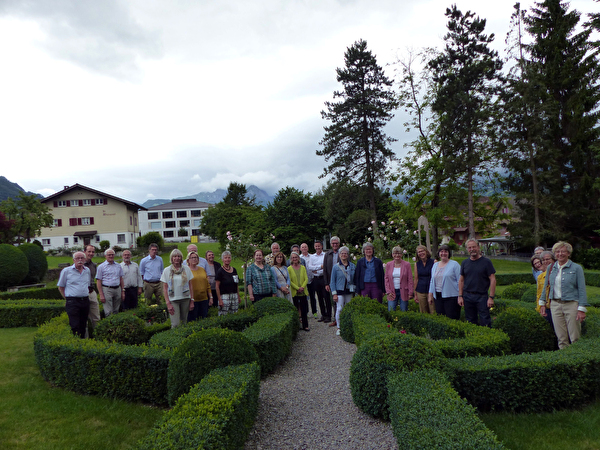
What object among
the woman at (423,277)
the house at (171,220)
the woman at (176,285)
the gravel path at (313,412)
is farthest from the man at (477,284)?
the house at (171,220)

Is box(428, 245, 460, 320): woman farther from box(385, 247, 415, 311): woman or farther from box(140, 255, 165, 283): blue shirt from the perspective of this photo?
box(140, 255, 165, 283): blue shirt

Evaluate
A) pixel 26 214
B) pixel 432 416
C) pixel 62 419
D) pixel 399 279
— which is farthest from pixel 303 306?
pixel 26 214

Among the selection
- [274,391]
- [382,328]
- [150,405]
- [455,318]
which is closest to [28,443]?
[150,405]

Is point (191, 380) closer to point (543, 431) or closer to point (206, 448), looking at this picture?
point (206, 448)

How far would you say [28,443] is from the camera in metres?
4.04

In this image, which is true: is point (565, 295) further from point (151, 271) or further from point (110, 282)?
point (110, 282)

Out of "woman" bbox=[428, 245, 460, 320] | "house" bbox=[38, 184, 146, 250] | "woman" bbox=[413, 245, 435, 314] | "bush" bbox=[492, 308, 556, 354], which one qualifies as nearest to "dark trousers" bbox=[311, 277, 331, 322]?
"woman" bbox=[413, 245, 435, 314]

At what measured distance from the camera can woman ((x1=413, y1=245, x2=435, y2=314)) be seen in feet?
26.8

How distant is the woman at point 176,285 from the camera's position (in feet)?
23.6

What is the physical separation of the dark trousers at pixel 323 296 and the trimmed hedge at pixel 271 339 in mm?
2335

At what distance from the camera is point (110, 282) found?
9.06 meters

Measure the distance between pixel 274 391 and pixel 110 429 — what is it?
7.47ft

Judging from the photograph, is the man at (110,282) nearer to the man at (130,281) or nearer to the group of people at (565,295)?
the man at (130,281)

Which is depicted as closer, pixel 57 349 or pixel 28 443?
pixel 28 443
